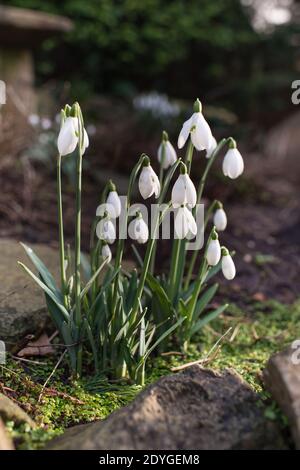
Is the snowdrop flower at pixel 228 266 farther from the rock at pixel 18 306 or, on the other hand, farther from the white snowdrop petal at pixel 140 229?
the rock at pixel 18 306

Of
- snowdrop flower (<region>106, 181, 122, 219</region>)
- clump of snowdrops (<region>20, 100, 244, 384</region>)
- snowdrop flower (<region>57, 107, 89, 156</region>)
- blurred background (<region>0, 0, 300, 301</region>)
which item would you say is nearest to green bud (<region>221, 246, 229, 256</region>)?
clump of snowdrops (<region>20, 100, 244, 384</region>)

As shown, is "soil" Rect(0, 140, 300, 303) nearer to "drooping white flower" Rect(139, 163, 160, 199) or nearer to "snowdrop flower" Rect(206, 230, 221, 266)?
"snowdrop flower" Rect(206, 230, 221, 266)

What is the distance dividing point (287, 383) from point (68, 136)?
94cm

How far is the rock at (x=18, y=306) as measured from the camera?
2328 mm

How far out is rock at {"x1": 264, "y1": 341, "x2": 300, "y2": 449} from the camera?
1576mm

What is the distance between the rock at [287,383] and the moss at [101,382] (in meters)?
0.05

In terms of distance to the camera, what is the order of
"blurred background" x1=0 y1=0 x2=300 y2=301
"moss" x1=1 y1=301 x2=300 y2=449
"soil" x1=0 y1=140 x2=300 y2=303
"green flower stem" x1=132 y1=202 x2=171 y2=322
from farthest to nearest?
"blurred background" x1=0 y1=0 x2=300 y2=301
"soil" x1=0 y1=140 x2=300 y2=303
"green flower stem" x1=132 y1=202 x2=171 y2=322
"moss" x1=1 y1=301 x2=300 y2=449

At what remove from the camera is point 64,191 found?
454 centimetres

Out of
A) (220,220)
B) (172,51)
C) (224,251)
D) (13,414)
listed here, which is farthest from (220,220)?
(172,51)

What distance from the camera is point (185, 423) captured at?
1656mm

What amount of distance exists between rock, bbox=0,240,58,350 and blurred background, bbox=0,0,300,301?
3.04 feet

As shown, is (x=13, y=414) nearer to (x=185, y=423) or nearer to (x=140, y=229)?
(x=185, y=423)

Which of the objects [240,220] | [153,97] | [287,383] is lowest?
[287,383]
